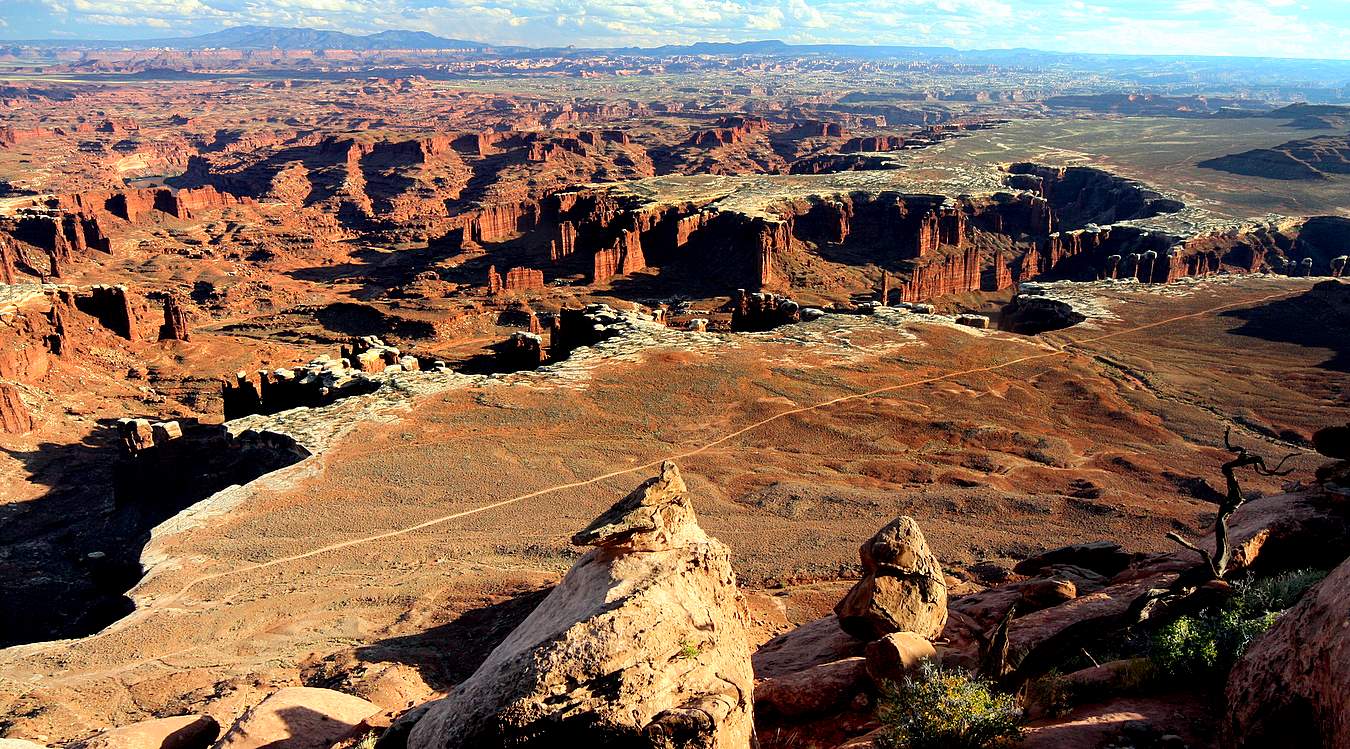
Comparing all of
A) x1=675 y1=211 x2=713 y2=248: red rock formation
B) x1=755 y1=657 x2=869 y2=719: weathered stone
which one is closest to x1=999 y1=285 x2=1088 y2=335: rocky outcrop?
x1=675 y1=211 x2=713 y2=248: red rock formation

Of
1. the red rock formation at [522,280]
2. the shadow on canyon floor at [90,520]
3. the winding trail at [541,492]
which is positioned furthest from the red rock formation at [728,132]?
the shadow on canyon floor at [90,520]

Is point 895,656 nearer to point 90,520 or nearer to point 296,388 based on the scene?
point 296,388

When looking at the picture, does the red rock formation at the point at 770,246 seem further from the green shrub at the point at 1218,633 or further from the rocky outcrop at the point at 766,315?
the green shrub at the point at 1218,633

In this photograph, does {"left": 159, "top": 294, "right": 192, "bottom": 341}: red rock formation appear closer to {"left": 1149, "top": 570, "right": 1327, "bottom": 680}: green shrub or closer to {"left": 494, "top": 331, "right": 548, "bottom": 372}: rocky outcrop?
{"left": 494, "top": 331, "right": 548, "bottom": 372}: rocky outcrop

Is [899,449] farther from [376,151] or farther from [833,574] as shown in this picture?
[376,151]

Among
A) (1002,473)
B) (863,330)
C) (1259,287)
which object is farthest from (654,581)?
(1259,287)

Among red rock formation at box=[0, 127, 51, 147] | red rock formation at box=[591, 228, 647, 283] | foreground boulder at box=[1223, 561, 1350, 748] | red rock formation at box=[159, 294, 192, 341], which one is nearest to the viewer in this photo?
foreground boulder at box=[1223, 561, 1350, 748]

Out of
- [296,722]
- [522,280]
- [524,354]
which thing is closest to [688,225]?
[522,280]
